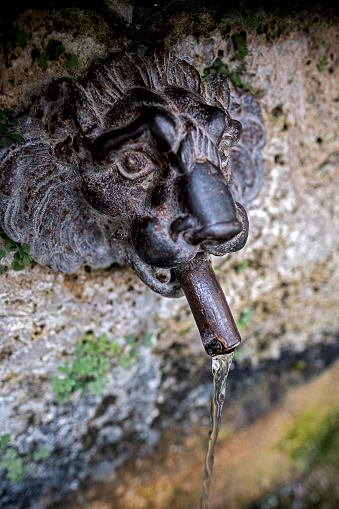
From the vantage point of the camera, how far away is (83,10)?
67 cm

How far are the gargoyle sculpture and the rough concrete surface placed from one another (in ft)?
0.33

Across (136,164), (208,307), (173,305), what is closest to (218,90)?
(136,164)

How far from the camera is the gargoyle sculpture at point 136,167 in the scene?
58 centimetres

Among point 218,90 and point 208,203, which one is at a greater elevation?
point 218,90

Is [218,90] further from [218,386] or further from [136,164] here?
[218,386]

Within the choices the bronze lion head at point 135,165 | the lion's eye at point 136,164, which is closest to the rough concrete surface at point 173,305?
the bronze lion head at point 135,165

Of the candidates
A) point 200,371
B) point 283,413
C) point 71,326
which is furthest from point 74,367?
point 283,413

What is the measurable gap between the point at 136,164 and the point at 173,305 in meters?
0.60

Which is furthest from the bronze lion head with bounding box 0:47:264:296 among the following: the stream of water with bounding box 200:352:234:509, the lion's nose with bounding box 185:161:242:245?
the stream of water with bounding box 200:352:234:509

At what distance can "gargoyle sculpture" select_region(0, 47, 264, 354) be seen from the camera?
0.58m

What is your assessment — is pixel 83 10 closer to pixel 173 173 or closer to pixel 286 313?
pixel 173 173

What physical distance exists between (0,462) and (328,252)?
45.8 inches

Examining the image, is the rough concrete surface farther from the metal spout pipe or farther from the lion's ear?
the metal spout pipe

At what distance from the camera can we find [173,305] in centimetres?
113
